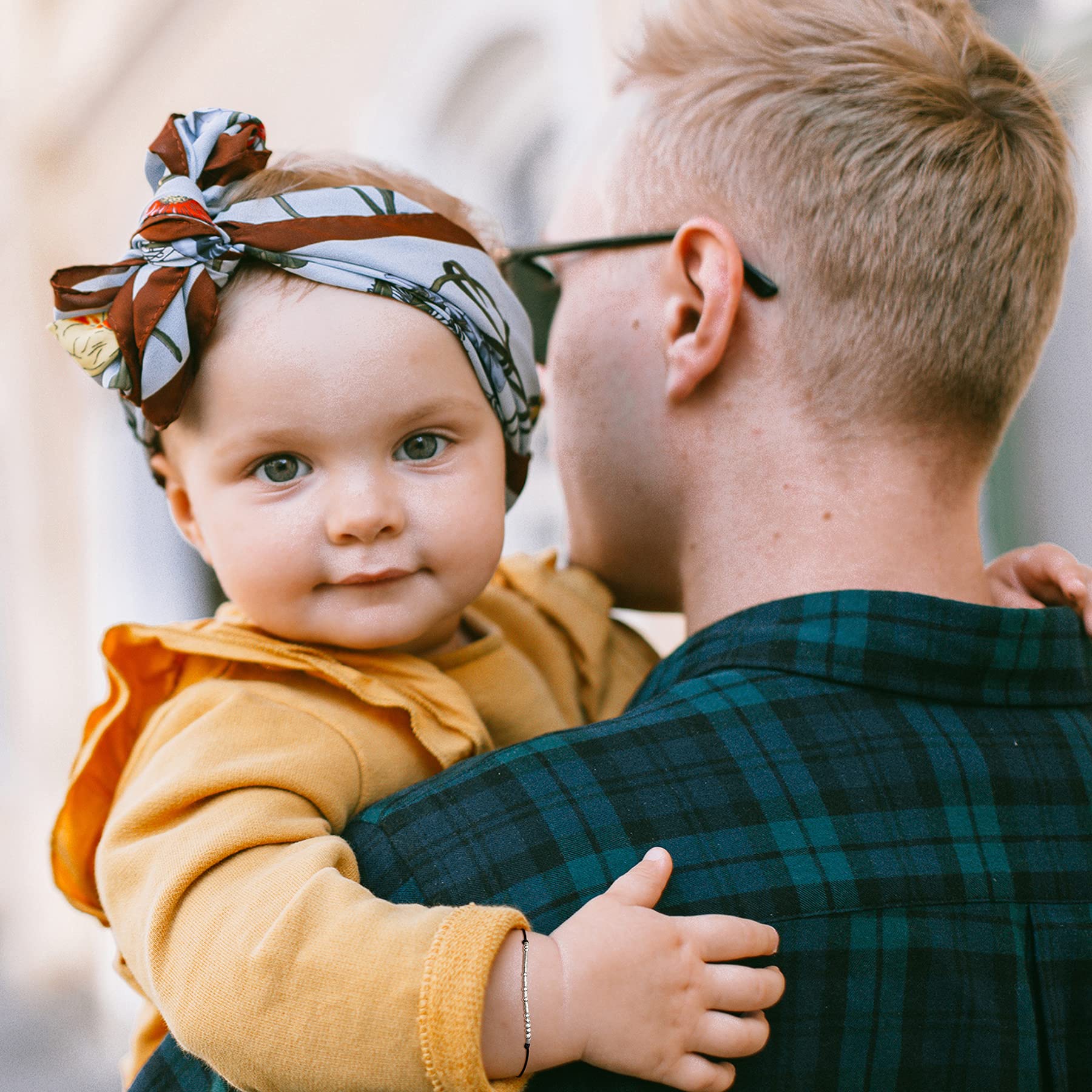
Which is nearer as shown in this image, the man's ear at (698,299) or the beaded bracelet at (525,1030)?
the beaded bracelet at (525,1030)

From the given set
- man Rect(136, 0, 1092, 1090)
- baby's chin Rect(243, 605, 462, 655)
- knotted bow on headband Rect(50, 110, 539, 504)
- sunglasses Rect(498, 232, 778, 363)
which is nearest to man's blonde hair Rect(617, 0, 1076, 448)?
man Rect(136, 0, 1092, 1090)

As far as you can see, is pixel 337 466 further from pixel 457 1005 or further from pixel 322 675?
pixel 457 1005

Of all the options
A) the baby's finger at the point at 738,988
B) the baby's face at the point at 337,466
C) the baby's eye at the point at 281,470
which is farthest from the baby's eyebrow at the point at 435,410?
the baby's finger at the point at 738,988

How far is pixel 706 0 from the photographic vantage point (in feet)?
4.94

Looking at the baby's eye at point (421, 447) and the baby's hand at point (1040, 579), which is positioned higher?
the baby's eye at point (421, 447)

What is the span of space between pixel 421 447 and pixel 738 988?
0.68 metres

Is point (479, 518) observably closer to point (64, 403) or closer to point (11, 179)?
point (64, 403)

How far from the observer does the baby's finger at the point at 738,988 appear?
975 millimetres

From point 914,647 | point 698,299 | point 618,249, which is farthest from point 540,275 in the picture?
point 914,647

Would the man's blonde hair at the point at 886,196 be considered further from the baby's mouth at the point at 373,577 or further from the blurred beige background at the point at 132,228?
the blurred beige background at the point at 132,228

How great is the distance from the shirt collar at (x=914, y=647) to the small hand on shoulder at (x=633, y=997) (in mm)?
293

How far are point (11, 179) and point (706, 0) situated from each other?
8786mm

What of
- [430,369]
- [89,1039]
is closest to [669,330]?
[430,369]

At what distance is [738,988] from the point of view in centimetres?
98
